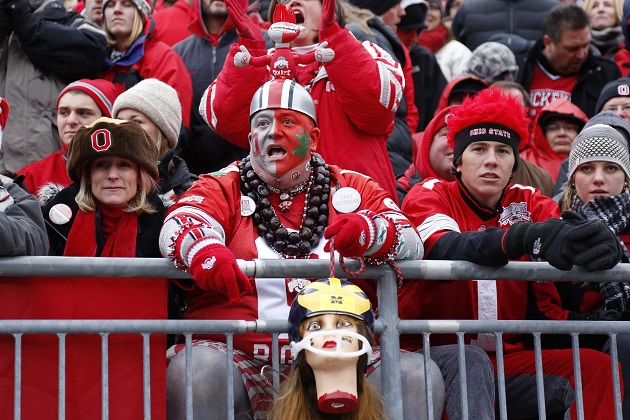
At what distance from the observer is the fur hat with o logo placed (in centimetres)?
562

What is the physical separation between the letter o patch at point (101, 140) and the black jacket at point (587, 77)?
14.7 feet

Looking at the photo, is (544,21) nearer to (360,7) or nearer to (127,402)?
(360,7)

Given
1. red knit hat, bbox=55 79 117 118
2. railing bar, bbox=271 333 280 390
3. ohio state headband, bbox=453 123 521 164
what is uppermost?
red knit hat, bbox=55 79 117 118

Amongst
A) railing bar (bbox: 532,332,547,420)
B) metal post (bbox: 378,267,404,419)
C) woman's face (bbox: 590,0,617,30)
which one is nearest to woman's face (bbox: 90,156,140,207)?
metal post (bbox: 378,267,404,419)

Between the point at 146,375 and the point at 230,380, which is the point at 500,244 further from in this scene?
the point at 146,375

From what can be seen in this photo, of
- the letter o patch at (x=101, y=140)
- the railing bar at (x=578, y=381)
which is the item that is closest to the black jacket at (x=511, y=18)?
the letter o patch at (x=101, y=140)

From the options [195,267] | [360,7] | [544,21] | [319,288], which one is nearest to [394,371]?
[319,288]

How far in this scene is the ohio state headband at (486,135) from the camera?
607 centimetres

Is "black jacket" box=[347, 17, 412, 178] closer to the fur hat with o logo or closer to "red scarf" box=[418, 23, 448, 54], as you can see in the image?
"red scarf" box=[418, 23, 448, 54]

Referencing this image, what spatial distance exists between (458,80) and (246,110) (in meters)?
2.65

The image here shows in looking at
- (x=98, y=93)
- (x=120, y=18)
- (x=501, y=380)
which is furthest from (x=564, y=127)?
(x=501, y=380)

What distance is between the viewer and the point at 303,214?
219 inches

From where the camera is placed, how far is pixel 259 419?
5035 millimetres

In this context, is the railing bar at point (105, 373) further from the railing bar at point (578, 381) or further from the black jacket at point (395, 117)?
the black jacket at point (395, 117)
